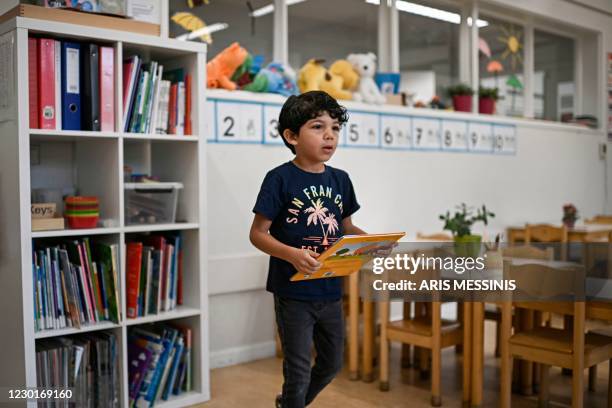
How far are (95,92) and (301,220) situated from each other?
1.13 m

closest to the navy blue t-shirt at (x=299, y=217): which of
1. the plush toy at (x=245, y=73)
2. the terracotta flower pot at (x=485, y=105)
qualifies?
the plush toy at (x=245, y=73)

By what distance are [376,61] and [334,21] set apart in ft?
1.66

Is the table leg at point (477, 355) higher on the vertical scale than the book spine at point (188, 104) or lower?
lower

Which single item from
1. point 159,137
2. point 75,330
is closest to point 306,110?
point 159,137

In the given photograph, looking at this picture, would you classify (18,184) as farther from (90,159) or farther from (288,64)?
(288,64)

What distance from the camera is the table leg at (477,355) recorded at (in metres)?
2.94

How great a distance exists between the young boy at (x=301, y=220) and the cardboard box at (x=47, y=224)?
94 centimetres

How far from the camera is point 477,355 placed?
2.94 metres

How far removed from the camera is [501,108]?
5.96 m

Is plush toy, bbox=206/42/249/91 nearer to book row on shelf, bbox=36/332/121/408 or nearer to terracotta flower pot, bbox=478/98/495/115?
book row on shelf, bbox=36/332/121/408

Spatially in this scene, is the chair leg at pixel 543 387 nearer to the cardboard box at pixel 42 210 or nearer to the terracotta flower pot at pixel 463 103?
the cardboard box at pixel 42 210

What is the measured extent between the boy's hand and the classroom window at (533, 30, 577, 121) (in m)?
5.03

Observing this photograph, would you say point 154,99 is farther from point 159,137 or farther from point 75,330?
point 75,330

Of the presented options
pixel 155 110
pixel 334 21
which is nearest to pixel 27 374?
pixel 155 110
